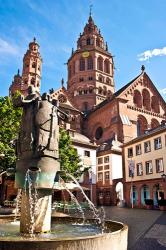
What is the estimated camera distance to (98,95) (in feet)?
243

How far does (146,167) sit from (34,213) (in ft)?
99.3

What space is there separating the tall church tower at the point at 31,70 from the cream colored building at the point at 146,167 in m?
40.5

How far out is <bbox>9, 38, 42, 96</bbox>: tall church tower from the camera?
7119 centimetres

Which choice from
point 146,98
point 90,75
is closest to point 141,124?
point 146,98

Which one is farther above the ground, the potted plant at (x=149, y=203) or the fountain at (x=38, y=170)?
the fountain at (x=38, y=170)

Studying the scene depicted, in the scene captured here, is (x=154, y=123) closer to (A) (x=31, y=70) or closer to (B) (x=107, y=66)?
(B) (x=107, y=66)

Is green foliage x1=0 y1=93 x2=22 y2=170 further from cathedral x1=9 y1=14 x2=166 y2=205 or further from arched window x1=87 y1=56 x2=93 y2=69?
arched window x1=87 y1=56 x2=93 y2=69

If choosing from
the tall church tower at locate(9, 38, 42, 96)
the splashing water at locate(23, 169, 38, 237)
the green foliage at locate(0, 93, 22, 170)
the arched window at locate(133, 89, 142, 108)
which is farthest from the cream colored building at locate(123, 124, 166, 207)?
the tall church tower at locate(9, 38, 42, 96)

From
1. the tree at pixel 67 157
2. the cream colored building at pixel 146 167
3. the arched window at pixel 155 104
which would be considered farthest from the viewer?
the arched window at pixel 155 104

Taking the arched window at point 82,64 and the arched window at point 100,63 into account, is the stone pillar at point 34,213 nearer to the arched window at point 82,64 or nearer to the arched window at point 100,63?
the arched window at point 82,64

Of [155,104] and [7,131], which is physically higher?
[155,104]

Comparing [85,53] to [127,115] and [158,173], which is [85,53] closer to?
[127,115]

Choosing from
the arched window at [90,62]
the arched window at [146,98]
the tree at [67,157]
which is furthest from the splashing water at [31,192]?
the arched window at [90,62]

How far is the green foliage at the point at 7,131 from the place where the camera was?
842 inches
